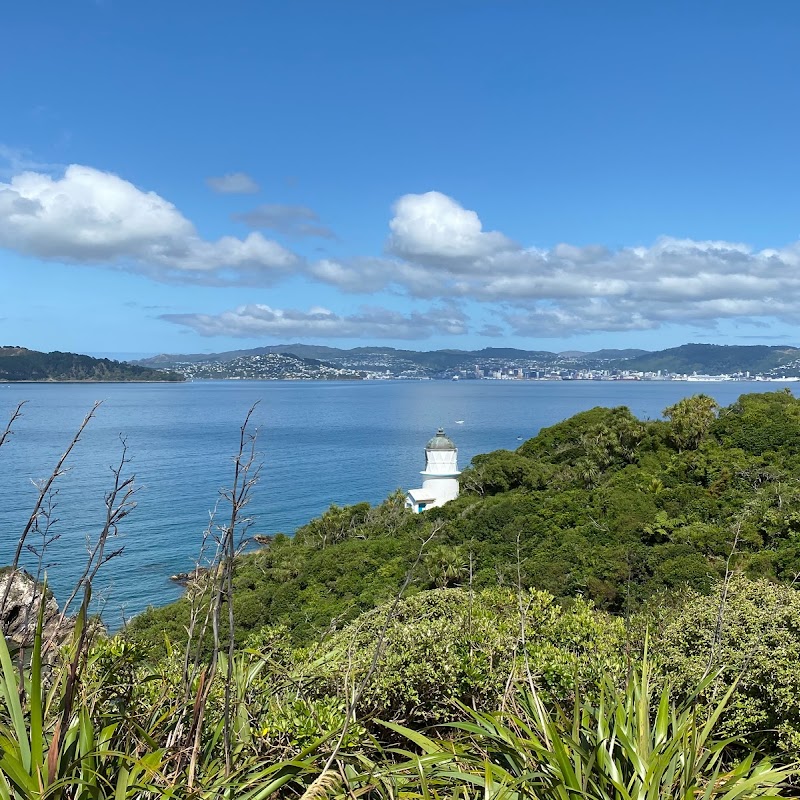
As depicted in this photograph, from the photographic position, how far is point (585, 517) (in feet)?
63.1

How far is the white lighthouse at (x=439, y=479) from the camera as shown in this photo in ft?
88.5

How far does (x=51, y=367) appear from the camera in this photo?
166 m

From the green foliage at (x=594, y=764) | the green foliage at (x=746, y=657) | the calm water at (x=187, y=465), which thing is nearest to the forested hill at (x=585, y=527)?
the green foliage at (x=746, y=657)

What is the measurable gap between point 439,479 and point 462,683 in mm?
21771

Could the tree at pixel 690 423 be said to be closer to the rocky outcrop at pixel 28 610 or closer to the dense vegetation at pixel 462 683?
the dense vegetation at pixel 462 683

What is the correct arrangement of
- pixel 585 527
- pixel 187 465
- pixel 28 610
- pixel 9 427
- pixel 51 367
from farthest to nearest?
1. pixel 51 367
2. pixel 187 465
3. pixel 585 527
4. pixel 28 610
5. pixel 9 427

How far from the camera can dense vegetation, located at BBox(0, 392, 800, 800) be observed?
2777mm

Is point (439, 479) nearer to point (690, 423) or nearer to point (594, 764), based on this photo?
point (690, 423)

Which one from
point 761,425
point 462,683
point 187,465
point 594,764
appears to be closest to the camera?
point 594,764

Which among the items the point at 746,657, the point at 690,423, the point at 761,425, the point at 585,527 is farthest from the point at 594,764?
the point at 761,425

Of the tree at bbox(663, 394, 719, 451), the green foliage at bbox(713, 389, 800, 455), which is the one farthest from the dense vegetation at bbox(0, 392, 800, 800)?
the tree at bbox(663, 394, 719, 451)

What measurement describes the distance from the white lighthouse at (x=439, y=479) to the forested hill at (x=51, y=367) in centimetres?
15675

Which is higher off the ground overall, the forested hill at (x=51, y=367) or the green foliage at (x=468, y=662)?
the forested hill at (x=51, y=367)

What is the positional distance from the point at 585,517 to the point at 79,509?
2302 centimetres
